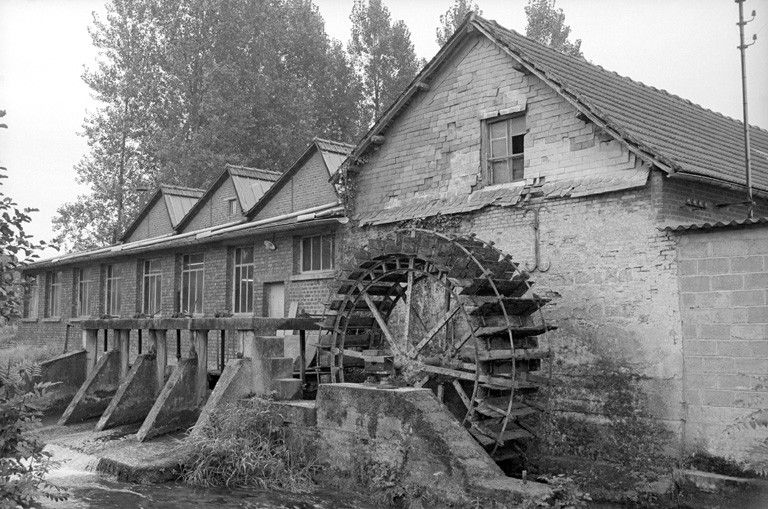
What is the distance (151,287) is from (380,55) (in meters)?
19.9

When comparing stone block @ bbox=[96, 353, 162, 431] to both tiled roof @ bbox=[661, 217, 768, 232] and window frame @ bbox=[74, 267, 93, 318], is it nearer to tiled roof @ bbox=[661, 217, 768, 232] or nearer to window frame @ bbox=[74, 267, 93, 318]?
tiled roof @ bbox=[661, 217, 768, 232]

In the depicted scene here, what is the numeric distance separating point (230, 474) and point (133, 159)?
25.3 metres

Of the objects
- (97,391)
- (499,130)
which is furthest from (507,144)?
(97,391)

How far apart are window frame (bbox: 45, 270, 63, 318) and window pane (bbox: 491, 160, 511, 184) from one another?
57.0ft

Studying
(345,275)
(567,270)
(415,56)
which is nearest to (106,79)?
(415,56)

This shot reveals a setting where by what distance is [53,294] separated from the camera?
24.5m

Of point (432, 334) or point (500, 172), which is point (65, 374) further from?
point (500, 172)

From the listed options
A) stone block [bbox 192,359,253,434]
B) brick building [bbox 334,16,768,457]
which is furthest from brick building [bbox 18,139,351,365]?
stone block [bbox 192,359,253,434]

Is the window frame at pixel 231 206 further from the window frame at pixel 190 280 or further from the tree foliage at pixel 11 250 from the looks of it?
the tree foliage at pixel 11 250

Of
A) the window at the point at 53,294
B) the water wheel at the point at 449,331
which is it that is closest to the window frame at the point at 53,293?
the window at the point at 53,294

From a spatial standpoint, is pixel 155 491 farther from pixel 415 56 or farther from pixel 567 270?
pixel 415 56

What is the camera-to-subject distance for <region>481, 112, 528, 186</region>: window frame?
36.1ft

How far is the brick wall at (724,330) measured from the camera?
26.8 ft

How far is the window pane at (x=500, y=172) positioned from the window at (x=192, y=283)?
921 cm
